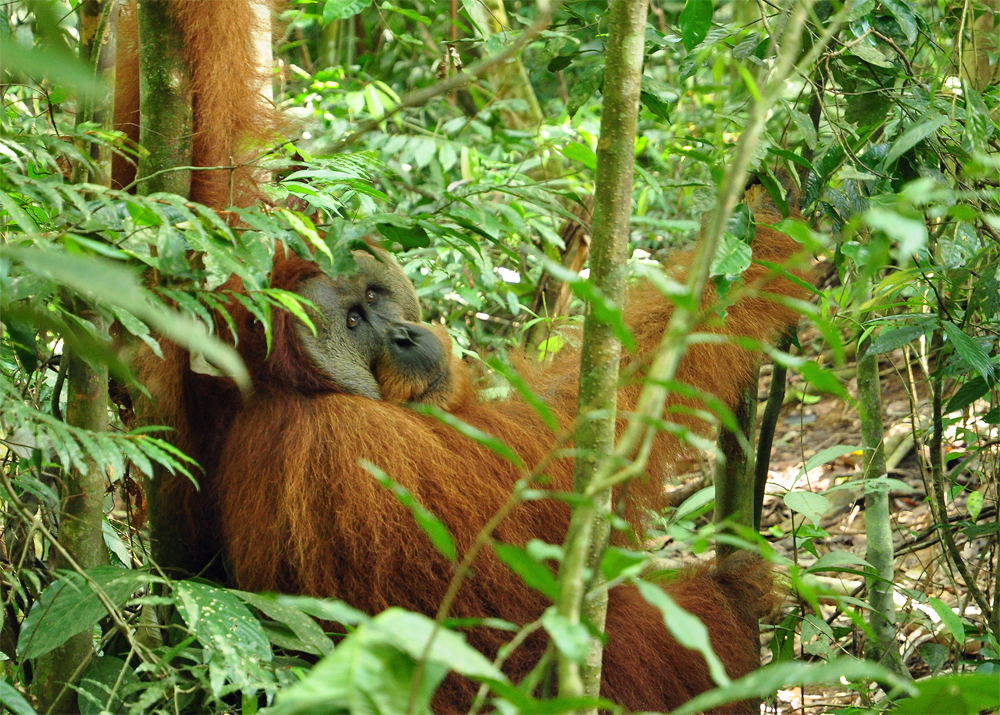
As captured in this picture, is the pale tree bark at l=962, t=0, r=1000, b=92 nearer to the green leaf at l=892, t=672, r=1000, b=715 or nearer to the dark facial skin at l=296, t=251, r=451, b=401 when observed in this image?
the dark facial skin at l=296, t=251, r=451, b=401

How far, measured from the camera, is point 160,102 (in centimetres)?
188

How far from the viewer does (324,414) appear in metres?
2.21

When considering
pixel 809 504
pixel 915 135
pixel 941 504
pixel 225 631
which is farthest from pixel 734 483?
pixel 225 631

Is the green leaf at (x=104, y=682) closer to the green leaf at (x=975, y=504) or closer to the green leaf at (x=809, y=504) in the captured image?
the green leaf at (x=809, y=504)

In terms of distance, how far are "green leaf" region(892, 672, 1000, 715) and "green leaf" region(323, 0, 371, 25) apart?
5.97ft

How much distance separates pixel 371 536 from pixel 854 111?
1553 mm

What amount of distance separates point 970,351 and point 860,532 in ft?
6.69

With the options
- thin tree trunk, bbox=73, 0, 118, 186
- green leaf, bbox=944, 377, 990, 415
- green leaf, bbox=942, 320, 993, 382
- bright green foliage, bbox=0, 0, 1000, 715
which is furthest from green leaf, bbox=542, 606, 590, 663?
green leaf, bbox=944, 377, 990, 415

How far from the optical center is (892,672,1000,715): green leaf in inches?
32.3

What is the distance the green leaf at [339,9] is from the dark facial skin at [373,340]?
0.64m

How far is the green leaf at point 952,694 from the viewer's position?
820 mm

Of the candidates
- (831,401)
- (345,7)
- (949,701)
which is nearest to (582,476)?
(949,701)

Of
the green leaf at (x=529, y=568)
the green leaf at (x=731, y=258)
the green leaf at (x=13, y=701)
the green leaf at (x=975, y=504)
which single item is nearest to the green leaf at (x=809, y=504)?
the green leaf at (x=975, y=504)

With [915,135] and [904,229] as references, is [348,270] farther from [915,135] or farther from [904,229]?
[904,229]
